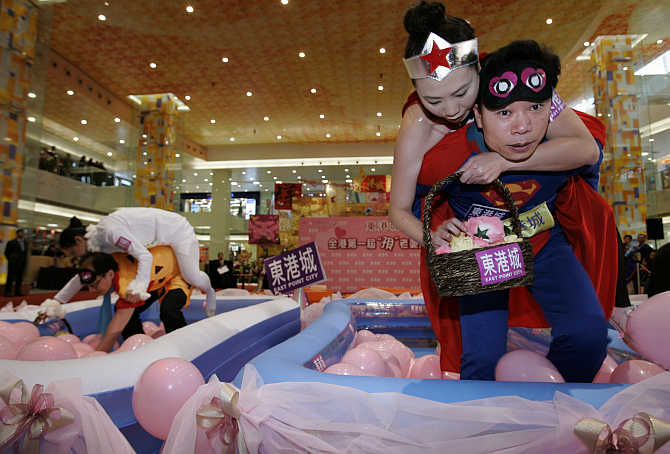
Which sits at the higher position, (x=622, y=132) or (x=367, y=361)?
(x=622, y=132)

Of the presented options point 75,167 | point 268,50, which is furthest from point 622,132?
point 75,167

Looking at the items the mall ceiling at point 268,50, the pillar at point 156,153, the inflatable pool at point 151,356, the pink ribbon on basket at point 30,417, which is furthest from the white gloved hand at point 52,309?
the pillar at point 156,153

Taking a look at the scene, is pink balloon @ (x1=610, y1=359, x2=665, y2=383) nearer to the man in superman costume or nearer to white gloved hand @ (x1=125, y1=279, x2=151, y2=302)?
the man in superman costume

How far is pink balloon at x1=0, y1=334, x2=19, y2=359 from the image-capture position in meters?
1.87

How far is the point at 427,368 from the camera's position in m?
1.84

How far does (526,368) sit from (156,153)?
1010 centimetres

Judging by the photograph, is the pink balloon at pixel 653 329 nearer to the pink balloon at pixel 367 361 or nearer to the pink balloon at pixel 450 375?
the pink balloon at pixel 450 375

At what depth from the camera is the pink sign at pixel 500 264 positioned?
3.00ft

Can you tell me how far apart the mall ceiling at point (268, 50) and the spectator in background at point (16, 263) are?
350cm

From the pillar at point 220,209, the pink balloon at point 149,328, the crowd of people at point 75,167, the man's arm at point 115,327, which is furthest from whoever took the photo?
the pillar at point 220,209

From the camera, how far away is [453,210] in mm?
1452

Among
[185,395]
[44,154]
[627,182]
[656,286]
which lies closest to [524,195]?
[185,395]

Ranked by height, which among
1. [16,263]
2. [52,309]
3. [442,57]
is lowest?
[52,309]

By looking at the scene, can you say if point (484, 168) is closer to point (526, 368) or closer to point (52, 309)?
point (526, 368)
